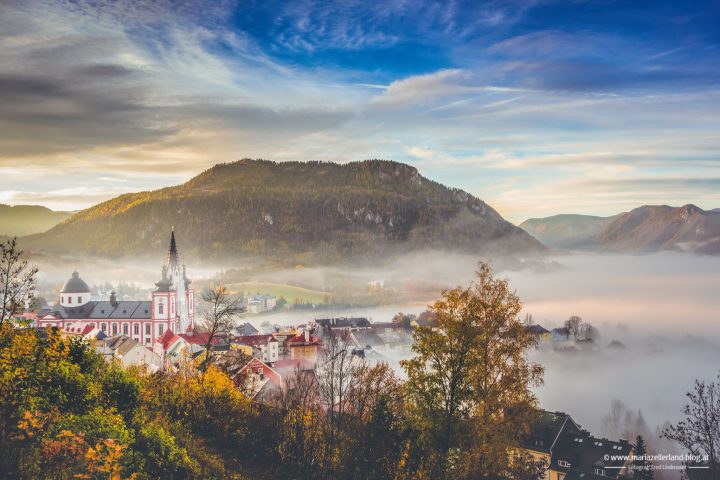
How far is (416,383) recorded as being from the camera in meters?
18.0

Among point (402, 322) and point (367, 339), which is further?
point (402, 322)

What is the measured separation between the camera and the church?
9462 cm

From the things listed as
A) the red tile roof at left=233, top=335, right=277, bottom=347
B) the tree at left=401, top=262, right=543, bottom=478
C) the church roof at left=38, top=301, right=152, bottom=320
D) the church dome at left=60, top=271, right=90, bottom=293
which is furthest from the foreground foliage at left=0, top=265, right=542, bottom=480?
the church dome at left=60, top=271, right=90, bottom=293

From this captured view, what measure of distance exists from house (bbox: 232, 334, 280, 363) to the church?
1181 centimetres

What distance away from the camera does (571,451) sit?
51312 mm

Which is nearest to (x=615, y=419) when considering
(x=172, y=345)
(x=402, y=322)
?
(x=172, y=345)

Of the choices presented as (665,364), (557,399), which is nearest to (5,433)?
(557,399)

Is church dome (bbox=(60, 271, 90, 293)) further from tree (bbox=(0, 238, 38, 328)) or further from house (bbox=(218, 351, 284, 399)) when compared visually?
tree (bbox=(0, 238, 38, 328))

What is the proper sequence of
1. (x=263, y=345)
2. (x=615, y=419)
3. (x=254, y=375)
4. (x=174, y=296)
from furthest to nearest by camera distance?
(x=174, y=296), (x=263, y=345), (x=615, y=419), (x=254, y=375)

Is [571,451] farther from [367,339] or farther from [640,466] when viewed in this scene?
[367,339]

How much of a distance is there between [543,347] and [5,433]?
12548 centimetres

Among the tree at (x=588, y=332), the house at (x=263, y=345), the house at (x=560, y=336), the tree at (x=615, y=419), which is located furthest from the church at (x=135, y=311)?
the tree at (x=588, y=332)

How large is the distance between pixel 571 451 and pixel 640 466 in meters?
5.95

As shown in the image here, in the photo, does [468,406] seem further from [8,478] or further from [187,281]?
[187,281]
